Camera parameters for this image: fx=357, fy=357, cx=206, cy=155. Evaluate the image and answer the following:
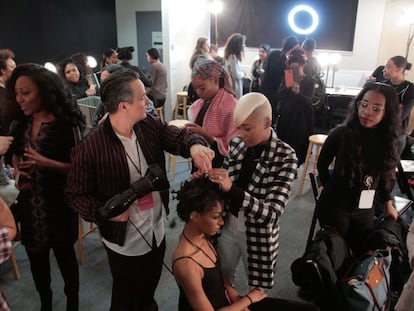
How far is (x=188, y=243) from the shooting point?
1322 mm

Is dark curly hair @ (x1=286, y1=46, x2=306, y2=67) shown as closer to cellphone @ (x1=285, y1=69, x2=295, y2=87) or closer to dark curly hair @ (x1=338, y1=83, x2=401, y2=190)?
cellphone @ (x1=285, y1=69, x2=295, y2=87)

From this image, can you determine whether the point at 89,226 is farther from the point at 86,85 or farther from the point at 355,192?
the point at 355,192

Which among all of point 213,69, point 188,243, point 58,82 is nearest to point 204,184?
point 188,243

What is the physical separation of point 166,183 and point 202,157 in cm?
17

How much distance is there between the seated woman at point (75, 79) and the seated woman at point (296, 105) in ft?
6.44

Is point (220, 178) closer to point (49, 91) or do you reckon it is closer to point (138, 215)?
point (138, 215)

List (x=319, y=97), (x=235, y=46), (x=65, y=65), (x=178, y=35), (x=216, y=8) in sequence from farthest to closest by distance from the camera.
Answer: (x=216, y=8) → (x=178, y=35) → (x=319, y=97) → (x=235, y=46) → (x=65, y=65)

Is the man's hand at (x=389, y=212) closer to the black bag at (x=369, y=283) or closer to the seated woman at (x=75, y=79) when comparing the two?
the black bag at (x=369, y=283)

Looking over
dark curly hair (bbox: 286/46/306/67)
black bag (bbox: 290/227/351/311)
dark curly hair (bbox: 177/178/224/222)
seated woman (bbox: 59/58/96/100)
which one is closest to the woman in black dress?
dark curly hair (bbox: 177/178/224/222)

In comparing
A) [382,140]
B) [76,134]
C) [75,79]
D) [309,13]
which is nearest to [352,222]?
[382,140]

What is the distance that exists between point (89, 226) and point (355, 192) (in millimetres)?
1949

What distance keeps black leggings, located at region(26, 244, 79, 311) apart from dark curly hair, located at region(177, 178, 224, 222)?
2.27 feet

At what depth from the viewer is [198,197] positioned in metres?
1.27

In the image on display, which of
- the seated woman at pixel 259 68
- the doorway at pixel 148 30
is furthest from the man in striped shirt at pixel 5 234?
the doorway at pixel 148 30
